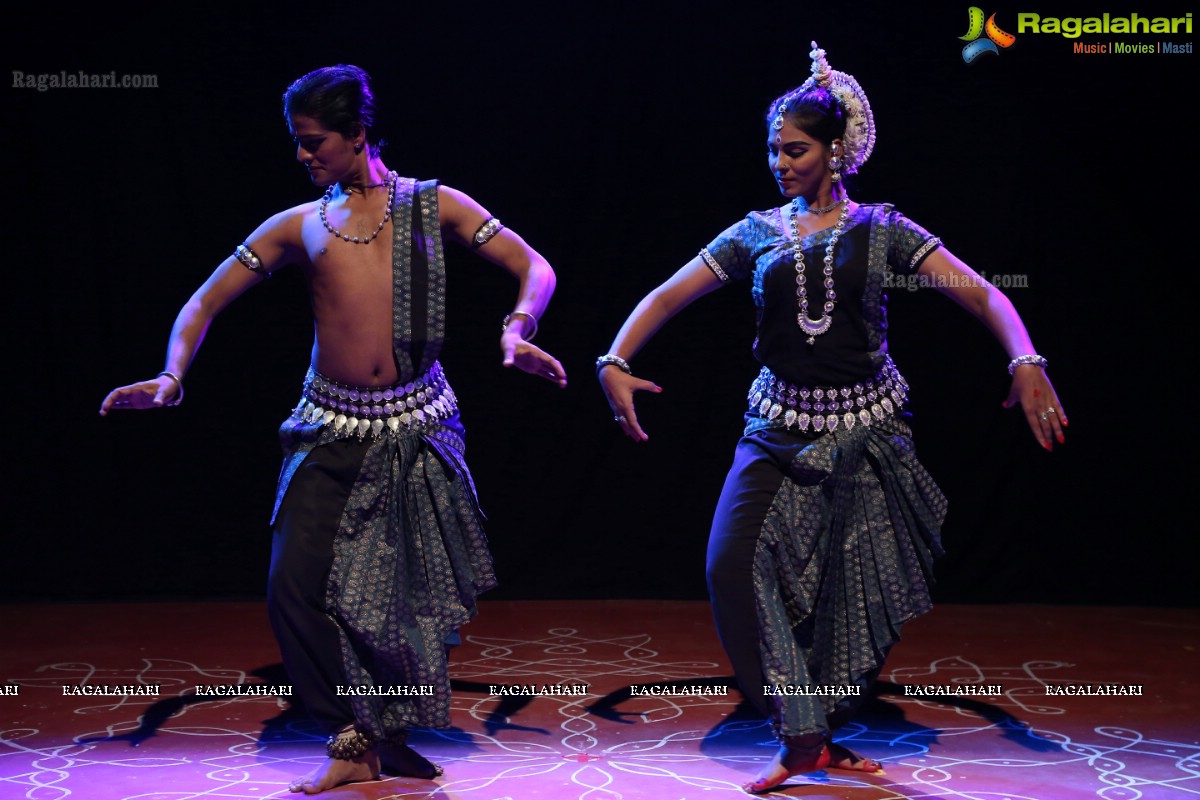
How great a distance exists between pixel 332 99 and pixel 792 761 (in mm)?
1774

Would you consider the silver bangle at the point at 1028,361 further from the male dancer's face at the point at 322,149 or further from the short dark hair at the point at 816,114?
the male dancer's face at the point at 322,149

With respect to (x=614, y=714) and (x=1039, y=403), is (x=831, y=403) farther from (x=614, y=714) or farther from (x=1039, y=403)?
(x=614, y=714)

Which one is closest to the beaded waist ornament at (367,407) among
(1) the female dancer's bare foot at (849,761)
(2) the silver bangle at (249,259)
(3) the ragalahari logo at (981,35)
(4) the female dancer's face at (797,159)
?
(2) the silver bangle at (249,259)

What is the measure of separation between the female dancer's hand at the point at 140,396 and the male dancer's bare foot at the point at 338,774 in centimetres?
86

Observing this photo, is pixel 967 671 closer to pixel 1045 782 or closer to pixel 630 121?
pixel 1045 782

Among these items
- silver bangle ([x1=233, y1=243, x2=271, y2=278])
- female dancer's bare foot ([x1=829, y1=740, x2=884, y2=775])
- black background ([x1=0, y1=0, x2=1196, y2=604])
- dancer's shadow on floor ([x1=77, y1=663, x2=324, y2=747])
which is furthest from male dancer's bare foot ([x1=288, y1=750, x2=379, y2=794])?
black background ([x1=0, y1=0, x2=1196, y2=604])

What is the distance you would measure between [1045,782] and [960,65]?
291 centimetres

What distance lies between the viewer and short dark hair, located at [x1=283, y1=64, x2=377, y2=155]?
3.03 m

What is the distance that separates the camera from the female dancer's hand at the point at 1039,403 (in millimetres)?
2842

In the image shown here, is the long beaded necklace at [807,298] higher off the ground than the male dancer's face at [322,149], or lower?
lower

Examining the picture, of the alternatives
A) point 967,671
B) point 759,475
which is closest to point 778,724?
point 759,475

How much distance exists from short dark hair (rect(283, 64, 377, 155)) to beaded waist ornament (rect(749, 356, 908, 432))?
113 cm

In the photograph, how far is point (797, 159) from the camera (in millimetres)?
3129

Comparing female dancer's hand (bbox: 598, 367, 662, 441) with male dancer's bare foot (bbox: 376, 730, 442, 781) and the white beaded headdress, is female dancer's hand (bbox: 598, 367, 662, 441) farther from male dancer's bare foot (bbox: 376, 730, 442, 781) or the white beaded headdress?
male dancer's bare foot (bbox: 376, 730, 442, 781)
